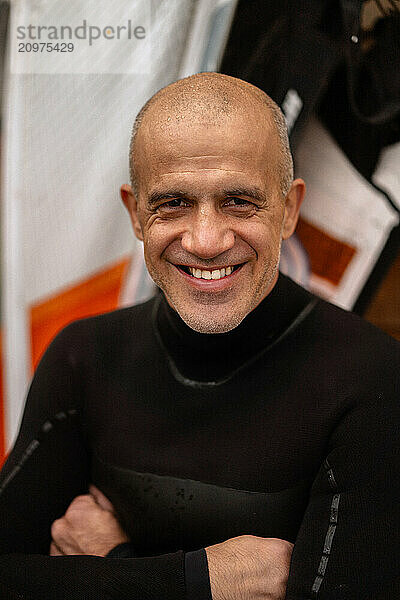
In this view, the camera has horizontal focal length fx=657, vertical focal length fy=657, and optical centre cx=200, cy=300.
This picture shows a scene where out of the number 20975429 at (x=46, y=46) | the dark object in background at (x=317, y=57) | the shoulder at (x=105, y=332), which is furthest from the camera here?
the number 20975429 at (x=46, y=46)

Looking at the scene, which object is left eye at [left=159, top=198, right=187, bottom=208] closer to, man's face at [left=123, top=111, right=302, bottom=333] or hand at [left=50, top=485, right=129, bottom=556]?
man's face at [left=123, top=111, right=302, bottom=333]

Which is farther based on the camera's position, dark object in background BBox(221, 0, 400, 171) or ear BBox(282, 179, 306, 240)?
dark object in background BBox(221, 0, 400, 171)

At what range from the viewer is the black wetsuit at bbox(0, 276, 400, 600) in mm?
1060

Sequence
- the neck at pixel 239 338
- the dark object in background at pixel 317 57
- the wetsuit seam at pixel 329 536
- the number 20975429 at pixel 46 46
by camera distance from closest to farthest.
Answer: the wetsuit seam at pixel 329 536 < the neck at pixel 239 338 < the dark object in background at pixel 317 57 < the number 20975429 at pixel 46 46

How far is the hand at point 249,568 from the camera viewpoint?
107cm

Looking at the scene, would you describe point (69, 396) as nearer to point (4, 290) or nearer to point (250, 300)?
point (250, 300)

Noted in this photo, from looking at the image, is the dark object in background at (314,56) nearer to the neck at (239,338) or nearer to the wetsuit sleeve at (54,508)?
the neck at (239,338)

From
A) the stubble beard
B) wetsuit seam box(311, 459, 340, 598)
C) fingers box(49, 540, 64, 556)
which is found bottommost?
fingers box(49, 540, 64, 556)

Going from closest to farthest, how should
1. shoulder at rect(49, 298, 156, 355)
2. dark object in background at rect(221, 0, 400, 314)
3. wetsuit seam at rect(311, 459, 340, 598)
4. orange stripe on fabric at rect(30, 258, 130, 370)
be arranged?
wetsuit seam at rect(311, 459, 340, 598) → shoulder at rect(49, 298, 156, 355) → dark object in background at rect(221, 0, 400, 314) → orange stripe on fabric at rect(30, 258, 130, 370)

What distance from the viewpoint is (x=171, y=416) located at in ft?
4.16


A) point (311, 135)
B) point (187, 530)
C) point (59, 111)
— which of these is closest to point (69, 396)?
point (187, 530)

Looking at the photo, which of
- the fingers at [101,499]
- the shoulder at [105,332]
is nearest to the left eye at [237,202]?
the shoulder at [105,332]

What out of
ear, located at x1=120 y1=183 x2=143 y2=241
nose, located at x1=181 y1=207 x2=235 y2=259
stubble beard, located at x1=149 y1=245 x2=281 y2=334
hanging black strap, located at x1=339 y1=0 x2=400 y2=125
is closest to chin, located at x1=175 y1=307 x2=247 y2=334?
stubble beard, located at x1=149 y1=245 x2=281 y2=334

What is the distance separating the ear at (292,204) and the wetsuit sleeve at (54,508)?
509 millimetres
